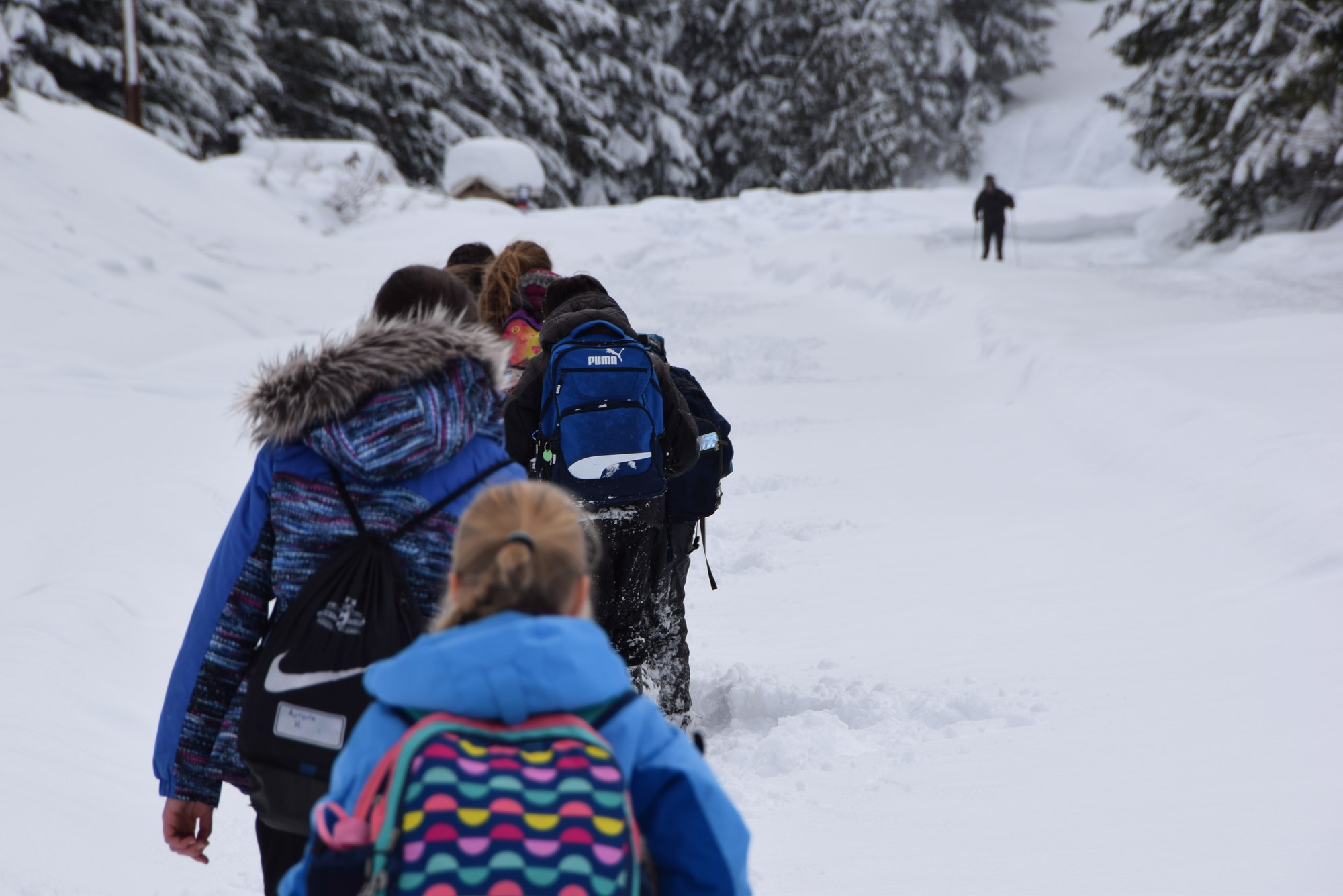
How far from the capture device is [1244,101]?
19.5 metres

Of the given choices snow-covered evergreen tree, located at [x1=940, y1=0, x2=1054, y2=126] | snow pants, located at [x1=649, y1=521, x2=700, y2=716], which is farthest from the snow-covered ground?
snow-covered evergreen tree, located at [x1=940, y1=0, x2=1054, y2=126]

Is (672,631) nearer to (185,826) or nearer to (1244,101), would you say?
Answer: (185,826)

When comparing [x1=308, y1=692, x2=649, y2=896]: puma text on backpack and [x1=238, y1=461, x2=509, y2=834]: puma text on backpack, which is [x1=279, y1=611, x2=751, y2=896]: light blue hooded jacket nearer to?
[x1=308, y1=692, x2=649, y2=896]: puma text on backpack

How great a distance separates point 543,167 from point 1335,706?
3718 centimetres

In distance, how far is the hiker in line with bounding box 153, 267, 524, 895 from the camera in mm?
2096

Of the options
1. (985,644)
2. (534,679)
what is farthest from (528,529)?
(985,644)

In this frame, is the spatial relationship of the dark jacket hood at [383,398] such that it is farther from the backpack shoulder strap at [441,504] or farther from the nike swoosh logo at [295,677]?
the nike swoosh logo at [295,677]

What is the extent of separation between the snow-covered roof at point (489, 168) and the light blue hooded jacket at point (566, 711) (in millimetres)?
28076

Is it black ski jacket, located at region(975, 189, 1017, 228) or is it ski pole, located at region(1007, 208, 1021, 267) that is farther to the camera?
ski pole, located at region(1007, 208, 1021, 267)

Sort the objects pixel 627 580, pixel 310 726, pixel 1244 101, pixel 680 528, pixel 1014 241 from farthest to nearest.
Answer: pixel 1014 241 < pixel 1244 101 < pixel 680 528 < pixel 627 580 < pixel 310 726

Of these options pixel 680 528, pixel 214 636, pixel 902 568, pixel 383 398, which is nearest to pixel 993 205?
pixel 902 568

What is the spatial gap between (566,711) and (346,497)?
80 cm

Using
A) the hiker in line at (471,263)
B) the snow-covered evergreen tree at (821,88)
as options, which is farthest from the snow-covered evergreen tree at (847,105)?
the hiker in line at (471,263)

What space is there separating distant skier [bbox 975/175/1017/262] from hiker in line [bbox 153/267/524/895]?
20155 mm
